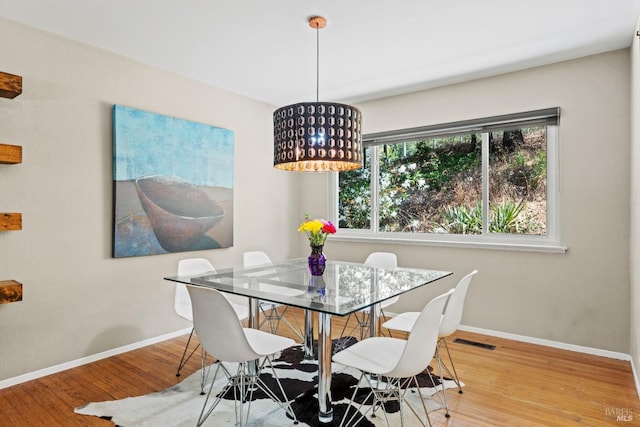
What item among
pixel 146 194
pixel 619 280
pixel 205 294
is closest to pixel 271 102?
pixel 146 194

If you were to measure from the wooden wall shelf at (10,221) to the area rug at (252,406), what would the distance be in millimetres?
1206

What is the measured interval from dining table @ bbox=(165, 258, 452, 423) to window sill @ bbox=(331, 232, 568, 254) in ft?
4.02

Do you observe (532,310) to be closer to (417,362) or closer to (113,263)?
(417,362)

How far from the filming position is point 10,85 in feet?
7.92

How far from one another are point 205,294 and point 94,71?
2.30 meters

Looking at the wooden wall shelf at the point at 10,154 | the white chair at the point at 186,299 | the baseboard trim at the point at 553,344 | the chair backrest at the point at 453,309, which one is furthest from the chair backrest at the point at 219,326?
the baseboard trim at the point at 553,344

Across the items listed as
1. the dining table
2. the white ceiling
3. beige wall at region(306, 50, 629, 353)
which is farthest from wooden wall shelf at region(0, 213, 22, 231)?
beige wall at region(306, 50, 629, 353)

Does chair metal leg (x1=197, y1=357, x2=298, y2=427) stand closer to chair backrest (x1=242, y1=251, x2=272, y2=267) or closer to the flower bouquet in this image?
the flower bouquet

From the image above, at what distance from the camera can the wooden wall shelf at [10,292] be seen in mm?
2387

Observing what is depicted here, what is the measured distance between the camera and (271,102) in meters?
4.64

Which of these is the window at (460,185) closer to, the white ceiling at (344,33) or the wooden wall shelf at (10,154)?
the white ceiling at (344,33)

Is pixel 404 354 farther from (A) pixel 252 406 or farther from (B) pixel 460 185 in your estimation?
(B) pixel 460 185

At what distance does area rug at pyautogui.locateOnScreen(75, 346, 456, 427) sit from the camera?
216 cm

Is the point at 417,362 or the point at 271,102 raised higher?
the point at 271,102
